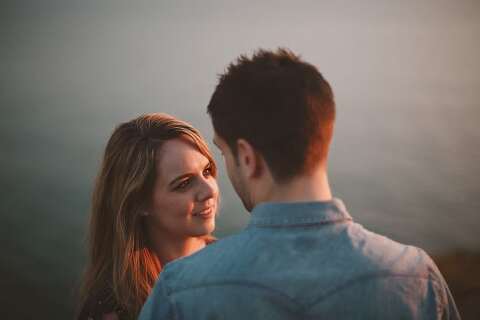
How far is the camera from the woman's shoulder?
162cm

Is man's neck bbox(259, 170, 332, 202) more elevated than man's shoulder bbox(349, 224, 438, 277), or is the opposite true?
man's neck bbox(259, 170, 332, 202)

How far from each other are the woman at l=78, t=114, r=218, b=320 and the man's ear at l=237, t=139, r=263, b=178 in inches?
31.6

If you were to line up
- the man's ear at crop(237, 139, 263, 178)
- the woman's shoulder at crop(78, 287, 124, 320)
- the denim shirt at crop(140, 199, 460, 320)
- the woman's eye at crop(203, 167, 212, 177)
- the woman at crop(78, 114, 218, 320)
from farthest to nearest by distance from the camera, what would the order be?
the woman's eye at crop(203, 167, 212, 177), the woman at crop(78, 114, 218, 320), the woman's shoulder at crop(78, 287, 124, 320), the man's ear at crop(237, 139, 263, 178), the denim shirt at crop(140, 199, 460, 320)

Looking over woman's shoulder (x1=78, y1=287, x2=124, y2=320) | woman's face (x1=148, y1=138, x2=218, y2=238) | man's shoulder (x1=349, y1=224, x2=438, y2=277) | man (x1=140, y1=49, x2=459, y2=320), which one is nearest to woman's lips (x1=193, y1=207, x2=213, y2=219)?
woman's face (x1=148, y1=138, x2=218, y2=238)

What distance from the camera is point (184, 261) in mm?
962

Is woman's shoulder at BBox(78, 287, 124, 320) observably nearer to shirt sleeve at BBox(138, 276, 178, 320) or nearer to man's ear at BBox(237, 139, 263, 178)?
shirt sleeve at BBox(138, 276, 178, 320)

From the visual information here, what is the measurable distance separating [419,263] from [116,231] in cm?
122

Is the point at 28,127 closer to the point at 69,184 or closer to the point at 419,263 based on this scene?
the point at 69,184

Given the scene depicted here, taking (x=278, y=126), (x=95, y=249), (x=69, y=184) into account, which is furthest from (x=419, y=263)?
(x=69, y=184)

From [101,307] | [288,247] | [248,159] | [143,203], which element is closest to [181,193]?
[143,203]

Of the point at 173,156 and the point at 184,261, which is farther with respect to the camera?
the point at 173,156

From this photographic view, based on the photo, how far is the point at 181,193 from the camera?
5.82 ft

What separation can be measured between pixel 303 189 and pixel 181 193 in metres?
0.91

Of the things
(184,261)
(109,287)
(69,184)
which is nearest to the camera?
(184,261)
